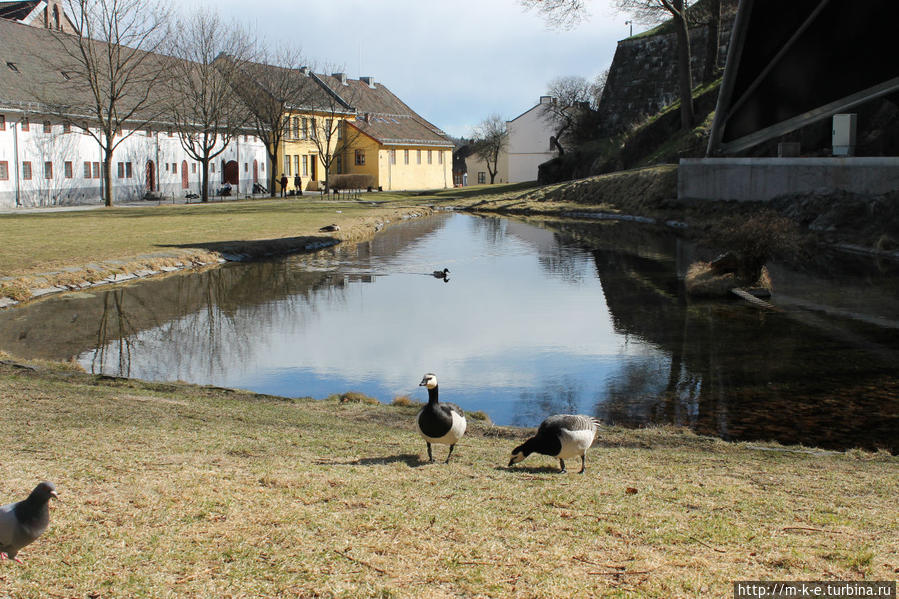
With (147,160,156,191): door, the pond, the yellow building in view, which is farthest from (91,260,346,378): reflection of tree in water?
the yellow building

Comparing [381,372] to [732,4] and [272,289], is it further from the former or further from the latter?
[732,4]

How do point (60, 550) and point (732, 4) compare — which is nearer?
point (60, 550)

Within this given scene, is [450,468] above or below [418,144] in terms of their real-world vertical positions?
below

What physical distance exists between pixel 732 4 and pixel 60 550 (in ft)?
216

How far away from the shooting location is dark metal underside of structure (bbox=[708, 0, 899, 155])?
95.1 ft

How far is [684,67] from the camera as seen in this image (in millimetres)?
54469

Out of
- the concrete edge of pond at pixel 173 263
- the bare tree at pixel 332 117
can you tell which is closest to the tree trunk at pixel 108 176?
the concrete edge of pond at pixel 173 263

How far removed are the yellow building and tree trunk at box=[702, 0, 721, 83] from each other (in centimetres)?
2942

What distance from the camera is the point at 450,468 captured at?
7.48 meters

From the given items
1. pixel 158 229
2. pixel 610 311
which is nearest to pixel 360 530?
pixel 610 311

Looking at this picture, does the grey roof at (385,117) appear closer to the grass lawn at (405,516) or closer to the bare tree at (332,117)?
the bare tree at (332,117)

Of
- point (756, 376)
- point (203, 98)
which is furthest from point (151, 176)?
point (756, 376)

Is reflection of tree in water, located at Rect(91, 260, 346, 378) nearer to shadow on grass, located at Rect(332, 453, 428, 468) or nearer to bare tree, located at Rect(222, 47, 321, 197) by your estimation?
shadow on grass, located at Rect(332, 453, 428, 468)

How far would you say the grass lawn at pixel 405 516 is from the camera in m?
4.66
